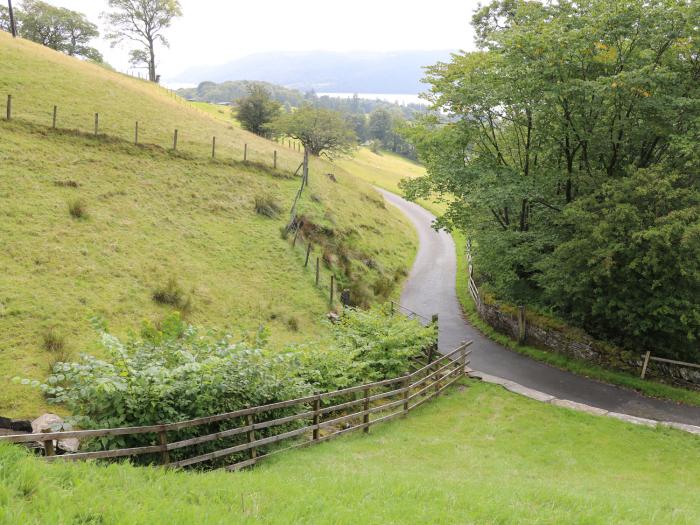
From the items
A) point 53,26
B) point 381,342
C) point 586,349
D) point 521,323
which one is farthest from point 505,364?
point 53,26

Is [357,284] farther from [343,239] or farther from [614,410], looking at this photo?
[614,410]

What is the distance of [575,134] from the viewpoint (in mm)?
19328

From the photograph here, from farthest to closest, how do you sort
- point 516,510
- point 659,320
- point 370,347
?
point 659,320
point 370,347
point 516,510

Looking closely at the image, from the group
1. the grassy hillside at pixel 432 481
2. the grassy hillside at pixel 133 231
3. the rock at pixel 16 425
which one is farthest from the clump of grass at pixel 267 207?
the rock at pixel 16 425

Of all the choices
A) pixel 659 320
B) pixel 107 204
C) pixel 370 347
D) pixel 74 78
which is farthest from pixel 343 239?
pixel 74 78

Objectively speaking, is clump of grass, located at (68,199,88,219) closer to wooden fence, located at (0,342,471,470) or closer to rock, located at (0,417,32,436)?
rock, located at (0,417,32,436)

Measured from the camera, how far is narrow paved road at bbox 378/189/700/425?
15.3 meters

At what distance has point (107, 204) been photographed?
2255cm

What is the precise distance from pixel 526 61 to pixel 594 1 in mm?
3069

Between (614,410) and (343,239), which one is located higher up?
(343,239)

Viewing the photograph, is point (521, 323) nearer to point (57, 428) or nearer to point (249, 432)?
point (249, 432)

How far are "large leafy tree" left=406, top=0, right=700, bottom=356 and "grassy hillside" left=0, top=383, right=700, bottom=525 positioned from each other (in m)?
6.02

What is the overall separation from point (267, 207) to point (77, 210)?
35.0ft

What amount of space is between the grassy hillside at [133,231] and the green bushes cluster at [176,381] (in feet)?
4.75
